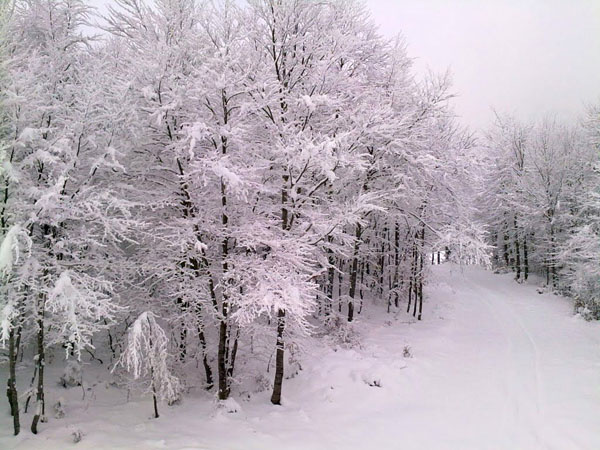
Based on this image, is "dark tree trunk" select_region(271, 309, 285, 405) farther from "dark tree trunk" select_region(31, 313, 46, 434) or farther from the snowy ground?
"dark tree trunk" select_region(31, 313, 46, 434)

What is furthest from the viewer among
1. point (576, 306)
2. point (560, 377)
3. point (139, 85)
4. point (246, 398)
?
point (576, 306)

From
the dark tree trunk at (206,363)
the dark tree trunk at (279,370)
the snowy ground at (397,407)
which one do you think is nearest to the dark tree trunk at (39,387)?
the snowy ground at (397,407)

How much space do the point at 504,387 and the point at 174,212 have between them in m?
10.7

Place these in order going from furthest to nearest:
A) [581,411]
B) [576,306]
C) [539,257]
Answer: [539,257]
[576,306]
[581,411]

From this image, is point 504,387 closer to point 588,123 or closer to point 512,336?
point 512,336

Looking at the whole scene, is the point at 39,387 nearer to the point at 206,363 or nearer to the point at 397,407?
the point at 206,363

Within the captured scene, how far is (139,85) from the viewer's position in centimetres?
849

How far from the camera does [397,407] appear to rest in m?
9.82

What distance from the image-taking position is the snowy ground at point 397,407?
786 cm

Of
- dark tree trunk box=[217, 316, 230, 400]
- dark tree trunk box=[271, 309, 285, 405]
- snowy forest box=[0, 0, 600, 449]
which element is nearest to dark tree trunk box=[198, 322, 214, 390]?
snowy forest box=[0, 0, 600, 449]

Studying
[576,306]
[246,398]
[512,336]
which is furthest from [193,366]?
[576,306]

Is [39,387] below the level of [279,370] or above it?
above

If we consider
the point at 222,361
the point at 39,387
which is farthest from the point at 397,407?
the point at 39,387

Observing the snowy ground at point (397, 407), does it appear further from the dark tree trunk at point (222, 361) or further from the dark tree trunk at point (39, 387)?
the dark tree trunk at point (222, 361)
